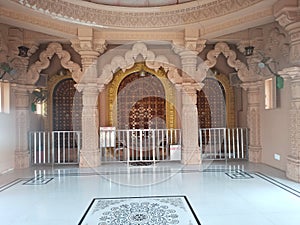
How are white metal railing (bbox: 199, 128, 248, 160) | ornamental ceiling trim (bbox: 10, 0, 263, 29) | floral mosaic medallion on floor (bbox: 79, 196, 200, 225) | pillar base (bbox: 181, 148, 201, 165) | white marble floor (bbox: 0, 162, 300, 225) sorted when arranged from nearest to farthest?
floral mosaic medallion on floor (bbox: 79, 196, 200, 225)
white marble floor (bbox: 0, 162, 300, 225)
ornamental ceiling trim (bbox: 10, 0, 263, 29)
pillar base (bbox: 181, 148, 201, 165)
white metal railing (bbox: 199, 128, 248, 160)

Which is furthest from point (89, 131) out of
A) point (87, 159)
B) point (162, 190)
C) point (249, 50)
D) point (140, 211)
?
point (249, 50)

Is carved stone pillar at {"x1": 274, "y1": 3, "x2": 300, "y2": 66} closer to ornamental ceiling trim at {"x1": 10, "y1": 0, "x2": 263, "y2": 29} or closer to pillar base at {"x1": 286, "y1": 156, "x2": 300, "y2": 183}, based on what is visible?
ornamental ceiling trim at {"x1": 10, "y1": 0, "x2": 263, "y2": 29}

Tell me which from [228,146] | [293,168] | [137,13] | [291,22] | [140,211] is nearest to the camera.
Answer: [140,211]

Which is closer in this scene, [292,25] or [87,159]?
[292,25]

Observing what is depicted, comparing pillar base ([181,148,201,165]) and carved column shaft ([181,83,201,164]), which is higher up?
carved column shaft ([181,83,201,164])

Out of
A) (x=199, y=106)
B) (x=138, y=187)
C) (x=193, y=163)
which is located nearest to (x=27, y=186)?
(x=138, y=187)

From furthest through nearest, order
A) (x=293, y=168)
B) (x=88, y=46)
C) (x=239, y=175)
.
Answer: (x=88, y=46), (x=239, y=175), (x=293, y=168)

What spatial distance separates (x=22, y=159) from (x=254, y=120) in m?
5.12

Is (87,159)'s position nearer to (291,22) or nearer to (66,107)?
(66,107)

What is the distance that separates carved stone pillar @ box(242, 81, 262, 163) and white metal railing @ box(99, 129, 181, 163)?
5.31 feet

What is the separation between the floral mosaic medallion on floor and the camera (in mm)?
2922

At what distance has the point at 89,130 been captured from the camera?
598 centimetres

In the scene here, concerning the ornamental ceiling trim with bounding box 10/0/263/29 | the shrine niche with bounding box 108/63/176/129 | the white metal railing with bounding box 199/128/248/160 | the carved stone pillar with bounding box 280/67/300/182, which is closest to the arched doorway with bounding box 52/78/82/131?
the shrine niche with bounding box 108/63/176/129

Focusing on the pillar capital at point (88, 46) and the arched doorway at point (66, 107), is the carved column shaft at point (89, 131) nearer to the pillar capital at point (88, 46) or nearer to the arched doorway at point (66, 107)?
the pillar capital at point (88, 46)
